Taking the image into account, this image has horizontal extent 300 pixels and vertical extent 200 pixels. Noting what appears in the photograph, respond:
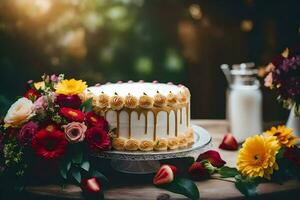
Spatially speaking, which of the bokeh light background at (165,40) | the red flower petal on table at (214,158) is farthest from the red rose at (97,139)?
the bokeh light background at (165,40)

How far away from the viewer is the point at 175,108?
197 centimetres

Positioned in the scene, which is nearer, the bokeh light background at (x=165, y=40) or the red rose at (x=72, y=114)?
the red rose at (x=72, y=114)

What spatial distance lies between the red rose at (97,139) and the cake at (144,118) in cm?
6

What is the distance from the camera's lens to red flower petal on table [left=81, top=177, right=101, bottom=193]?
5.75 feet

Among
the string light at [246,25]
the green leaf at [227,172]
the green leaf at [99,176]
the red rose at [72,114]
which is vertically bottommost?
the green leaf at [227,172]

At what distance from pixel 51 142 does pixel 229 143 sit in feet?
2.79

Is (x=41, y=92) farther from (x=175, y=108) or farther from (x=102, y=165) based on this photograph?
(x=175, y=108)

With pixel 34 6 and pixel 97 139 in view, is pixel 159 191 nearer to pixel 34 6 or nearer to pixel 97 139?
pixel 97 139

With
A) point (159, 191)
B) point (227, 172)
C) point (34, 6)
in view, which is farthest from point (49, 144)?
point (34, 6)

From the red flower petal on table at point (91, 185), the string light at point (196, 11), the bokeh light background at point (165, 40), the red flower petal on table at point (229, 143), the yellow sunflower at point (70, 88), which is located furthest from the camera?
the string light at point (196, 11)

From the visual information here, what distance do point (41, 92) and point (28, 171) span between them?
0.33 meters

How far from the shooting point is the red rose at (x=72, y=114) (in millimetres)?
1871

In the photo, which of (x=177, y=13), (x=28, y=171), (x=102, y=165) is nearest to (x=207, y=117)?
(x=177, y=13)

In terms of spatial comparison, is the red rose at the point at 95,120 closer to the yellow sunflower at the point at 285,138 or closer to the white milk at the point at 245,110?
the yellow sunflower at the point at 285,138
